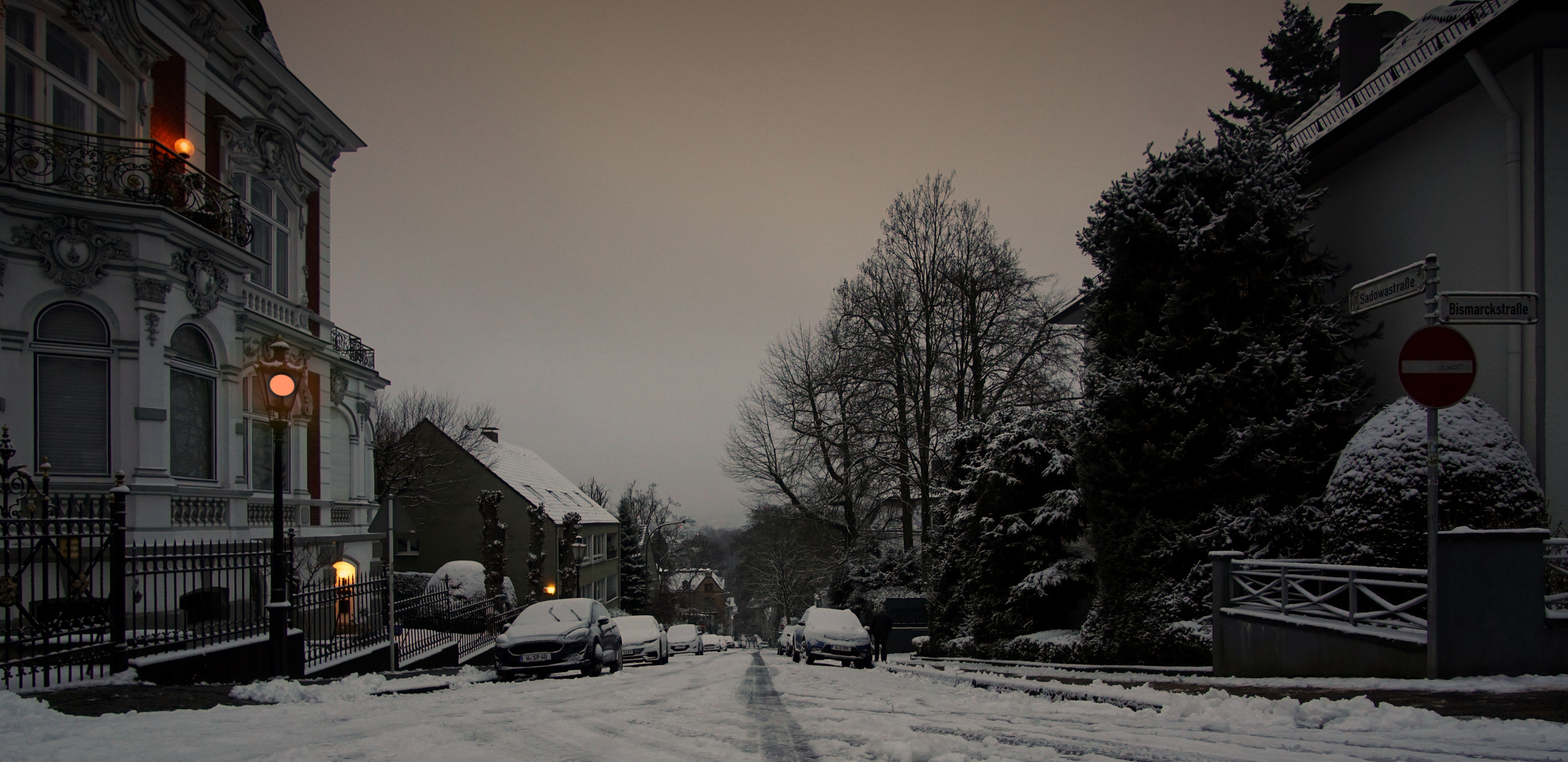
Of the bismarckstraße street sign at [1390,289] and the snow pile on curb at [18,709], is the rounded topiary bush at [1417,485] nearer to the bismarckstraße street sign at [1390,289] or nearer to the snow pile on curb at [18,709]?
the bismarckstraße street sign at [1390,289]

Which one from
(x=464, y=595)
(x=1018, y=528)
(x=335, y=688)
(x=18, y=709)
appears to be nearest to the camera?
(x=18, y=709)

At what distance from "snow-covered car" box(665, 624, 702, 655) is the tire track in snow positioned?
71.5 ft

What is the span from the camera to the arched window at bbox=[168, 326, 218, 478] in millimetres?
15531

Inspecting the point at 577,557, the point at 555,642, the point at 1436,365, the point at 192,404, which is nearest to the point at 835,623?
the point at 555,642

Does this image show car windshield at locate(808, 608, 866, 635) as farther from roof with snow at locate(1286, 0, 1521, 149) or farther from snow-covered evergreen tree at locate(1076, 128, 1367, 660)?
roof with snow at locate(1286, 0, 1521, 149)

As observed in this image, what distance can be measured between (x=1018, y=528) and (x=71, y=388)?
1757 centimetres

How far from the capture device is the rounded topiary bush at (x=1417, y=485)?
29.2ft

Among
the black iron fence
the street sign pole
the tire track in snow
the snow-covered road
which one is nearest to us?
the snow-covered road

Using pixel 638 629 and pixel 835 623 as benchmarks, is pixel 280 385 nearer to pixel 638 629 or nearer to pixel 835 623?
pixel 638 629

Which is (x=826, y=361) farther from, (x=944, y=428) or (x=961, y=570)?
(x=961, y=570)

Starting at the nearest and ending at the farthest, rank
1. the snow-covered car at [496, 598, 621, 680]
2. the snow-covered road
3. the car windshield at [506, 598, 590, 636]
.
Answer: the snow-covered road
the snow-covered car at [496, 598, 621, 680]
the car windshield at [506, 598, 590, 636]

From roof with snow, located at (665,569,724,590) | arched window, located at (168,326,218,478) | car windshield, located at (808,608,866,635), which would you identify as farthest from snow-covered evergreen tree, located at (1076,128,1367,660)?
roof with snow, located at (665,569,724,590)

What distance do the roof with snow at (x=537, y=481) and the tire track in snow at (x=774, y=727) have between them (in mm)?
35763

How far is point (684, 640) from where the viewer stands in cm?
3403
